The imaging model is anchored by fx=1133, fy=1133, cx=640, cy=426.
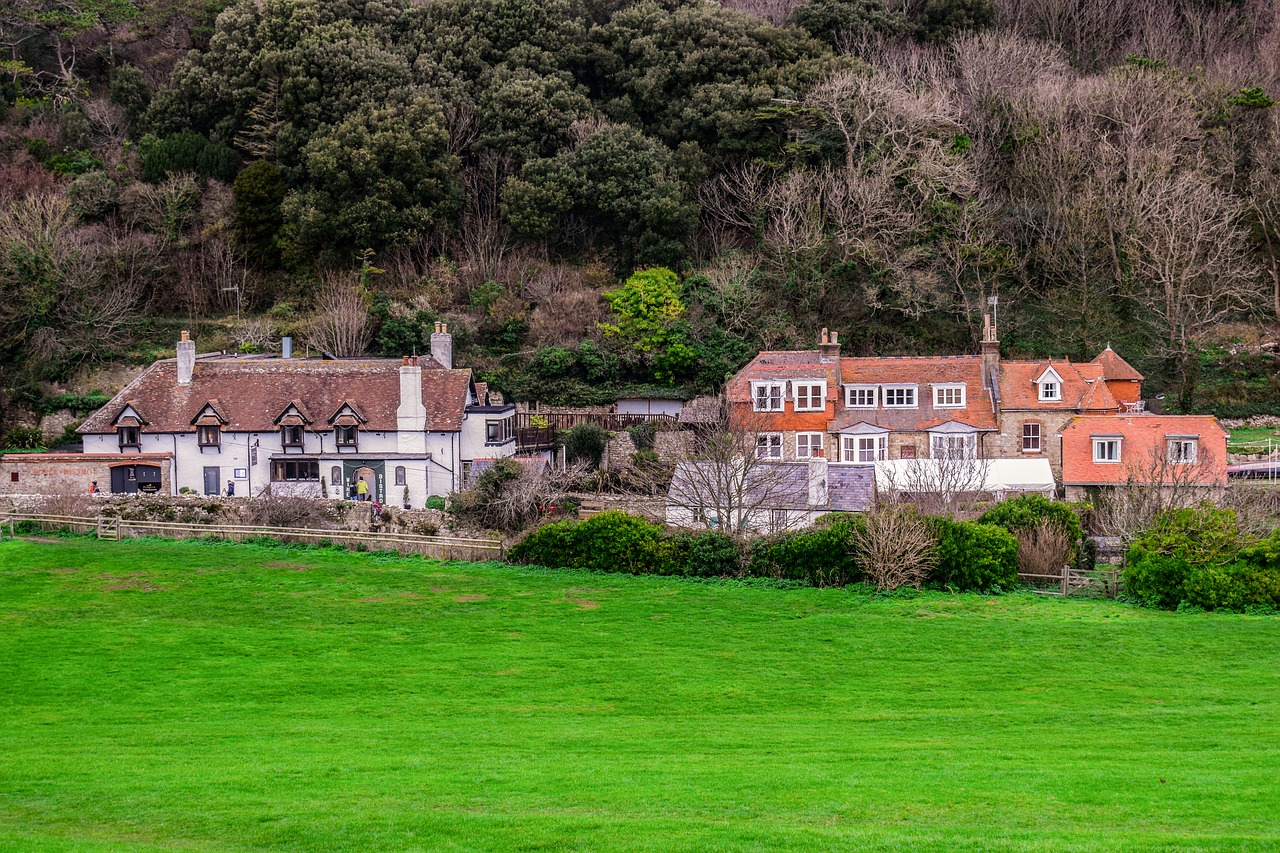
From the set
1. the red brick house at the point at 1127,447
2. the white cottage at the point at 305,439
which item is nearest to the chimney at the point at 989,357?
the red brick house at the point at 1127,447

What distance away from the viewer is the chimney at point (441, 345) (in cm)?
4644

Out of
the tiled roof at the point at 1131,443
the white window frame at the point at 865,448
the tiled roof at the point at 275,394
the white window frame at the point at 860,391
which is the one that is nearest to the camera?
the tiled roof at the point at 1131,443

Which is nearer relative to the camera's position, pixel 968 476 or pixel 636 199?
pixel 968 476

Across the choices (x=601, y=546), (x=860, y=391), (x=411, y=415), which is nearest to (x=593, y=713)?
(x=601, y=546)

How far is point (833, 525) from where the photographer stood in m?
30.1

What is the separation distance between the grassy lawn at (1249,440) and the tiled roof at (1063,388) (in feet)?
15.7

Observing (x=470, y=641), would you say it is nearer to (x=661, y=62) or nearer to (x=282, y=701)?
(x=282, y=701)

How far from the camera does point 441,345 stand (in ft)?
153

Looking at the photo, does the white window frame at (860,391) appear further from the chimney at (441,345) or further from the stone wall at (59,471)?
the stone wall at (59,471)

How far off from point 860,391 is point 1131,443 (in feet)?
33.3

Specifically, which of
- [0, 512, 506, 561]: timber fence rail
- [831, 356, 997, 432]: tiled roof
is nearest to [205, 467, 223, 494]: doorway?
[0, 512, 506, 561]: timber fence rail

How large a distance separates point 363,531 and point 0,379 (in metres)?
23.1

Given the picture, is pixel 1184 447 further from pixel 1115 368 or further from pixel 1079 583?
pixel 1079 583

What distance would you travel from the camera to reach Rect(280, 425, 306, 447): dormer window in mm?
41344
